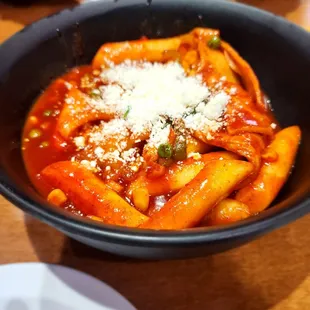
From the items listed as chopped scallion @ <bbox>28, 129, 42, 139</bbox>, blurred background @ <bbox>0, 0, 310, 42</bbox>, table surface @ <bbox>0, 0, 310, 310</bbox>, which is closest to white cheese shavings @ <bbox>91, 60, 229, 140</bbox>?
chopped scallion @ <bbox>28, 129, 42, 139</bbox>

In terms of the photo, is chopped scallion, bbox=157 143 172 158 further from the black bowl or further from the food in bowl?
the black bowl

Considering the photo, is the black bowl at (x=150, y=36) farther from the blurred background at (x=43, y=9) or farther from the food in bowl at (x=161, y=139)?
the blurred background at (x=43, y=9)

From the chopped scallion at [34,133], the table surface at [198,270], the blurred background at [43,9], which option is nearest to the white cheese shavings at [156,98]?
the chopped scallion at [34,133]

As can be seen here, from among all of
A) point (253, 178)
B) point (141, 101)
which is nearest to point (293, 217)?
point (253, 178)

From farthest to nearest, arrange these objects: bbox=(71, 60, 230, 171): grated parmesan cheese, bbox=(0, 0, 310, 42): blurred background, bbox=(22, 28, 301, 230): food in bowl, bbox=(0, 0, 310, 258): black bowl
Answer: bbox=(0, 0, 310, 42): blurred background
bbox=(71, 60, 230, 171): grated parmesan cheese
bbox=(22, 28, 301, 230): food in bowl
bbox=(0, 0, 310, 258): black bowl

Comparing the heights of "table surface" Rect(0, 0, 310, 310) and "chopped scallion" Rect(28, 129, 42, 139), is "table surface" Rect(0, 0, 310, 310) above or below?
below

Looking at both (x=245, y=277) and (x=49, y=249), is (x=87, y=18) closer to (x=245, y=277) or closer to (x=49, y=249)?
(x=49, y=249)

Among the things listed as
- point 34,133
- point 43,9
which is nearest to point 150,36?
point 34,133
